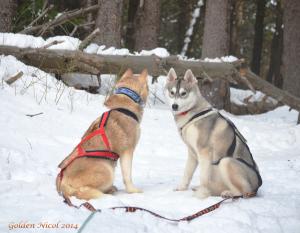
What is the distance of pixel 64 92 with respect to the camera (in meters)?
8.82

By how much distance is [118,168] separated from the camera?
652 cm

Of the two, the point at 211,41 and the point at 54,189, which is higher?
the point at 211,41

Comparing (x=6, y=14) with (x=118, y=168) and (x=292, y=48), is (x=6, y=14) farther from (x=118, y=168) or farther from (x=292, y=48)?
(x=292, y=48)

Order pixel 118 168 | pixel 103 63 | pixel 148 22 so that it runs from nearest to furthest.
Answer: pixel 118 168, pixel 103 63, pixel 148 22

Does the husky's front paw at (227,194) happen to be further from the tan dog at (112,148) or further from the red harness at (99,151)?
the red harness at (99,151)

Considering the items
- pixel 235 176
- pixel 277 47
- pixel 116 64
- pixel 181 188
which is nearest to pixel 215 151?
pixel 235 176

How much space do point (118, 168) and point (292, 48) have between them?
29.3ft

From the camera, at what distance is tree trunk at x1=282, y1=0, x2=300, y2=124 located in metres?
13.3

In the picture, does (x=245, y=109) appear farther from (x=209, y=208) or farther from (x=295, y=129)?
(x=209, y=208)

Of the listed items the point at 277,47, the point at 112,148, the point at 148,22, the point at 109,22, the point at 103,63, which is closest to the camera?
the point at 112,148

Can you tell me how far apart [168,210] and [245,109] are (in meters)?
10.2

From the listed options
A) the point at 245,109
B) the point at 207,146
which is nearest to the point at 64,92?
the point at 207,146

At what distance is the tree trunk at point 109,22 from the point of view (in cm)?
1087

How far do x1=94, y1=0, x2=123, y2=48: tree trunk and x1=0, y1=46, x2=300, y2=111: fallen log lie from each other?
1.65m
